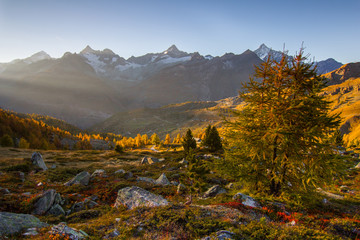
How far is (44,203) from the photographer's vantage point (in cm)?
1282

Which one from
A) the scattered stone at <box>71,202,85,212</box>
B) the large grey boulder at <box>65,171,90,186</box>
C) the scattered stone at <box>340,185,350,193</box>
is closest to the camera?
the scattered stone at <box>71,202,85,212</box>

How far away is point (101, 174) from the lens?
2816cm

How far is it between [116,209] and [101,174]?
1825 centimetres

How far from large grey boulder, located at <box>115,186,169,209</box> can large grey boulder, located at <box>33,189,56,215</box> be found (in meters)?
5.37

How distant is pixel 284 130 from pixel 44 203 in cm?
1814

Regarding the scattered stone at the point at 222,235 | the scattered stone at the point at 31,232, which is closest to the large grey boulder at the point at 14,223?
the scattered stone at the point at 31,232

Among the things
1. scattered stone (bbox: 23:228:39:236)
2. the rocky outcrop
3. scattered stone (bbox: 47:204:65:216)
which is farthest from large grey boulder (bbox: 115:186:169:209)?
scattered stone (bbox: 23:228:39:236)

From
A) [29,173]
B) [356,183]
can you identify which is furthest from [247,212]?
[29,173]

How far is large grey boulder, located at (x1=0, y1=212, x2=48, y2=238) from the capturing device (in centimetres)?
735

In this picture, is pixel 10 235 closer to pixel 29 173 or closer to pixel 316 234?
pixel 316 234

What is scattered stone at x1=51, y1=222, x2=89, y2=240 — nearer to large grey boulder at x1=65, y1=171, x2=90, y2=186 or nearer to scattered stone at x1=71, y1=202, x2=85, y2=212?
scattered stone at x1=71, y1=202, x2=85, y2=212

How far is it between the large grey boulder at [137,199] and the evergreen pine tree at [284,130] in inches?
223

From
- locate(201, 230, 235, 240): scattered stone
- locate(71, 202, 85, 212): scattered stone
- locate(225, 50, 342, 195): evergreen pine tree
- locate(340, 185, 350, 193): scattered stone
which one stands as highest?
locate(225, 50, 342, 195): evergreen pine tree

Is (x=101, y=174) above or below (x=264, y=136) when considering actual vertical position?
below
